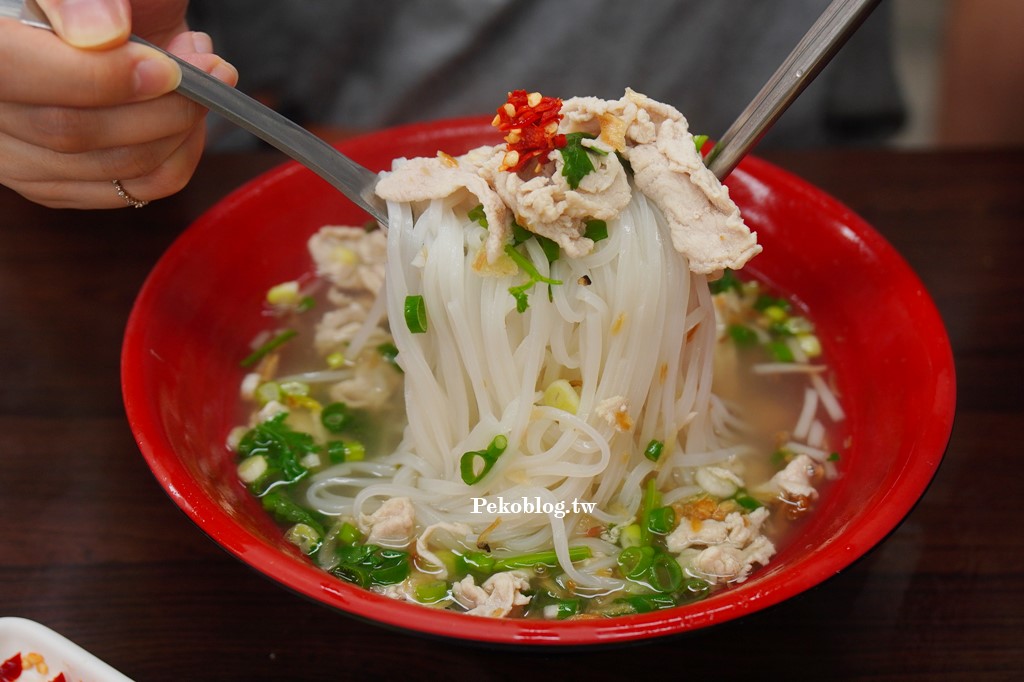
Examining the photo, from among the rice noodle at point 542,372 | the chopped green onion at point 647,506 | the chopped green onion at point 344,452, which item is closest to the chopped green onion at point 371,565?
the rice noodle at point 542,372

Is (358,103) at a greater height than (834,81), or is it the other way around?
(834,81)

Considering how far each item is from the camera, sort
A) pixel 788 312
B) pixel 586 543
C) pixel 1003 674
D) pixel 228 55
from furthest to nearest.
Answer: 1. pixel 228 55
2. pixel 788 312
3. pixel 586 543
4. pixel 1003 674

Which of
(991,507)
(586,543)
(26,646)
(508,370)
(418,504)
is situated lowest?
(26,646)

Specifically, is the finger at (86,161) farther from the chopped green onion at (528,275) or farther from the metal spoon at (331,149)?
the chopped green onion at (528,275)

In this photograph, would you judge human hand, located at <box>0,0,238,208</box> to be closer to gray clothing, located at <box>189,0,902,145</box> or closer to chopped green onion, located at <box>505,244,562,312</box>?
chopped green onion, located at <box>505,244,562,312</box>

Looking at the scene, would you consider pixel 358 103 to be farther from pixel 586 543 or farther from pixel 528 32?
pixel 586 543

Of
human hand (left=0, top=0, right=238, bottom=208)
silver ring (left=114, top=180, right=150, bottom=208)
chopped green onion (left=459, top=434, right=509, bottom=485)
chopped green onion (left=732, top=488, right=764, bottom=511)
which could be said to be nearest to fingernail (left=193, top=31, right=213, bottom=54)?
human hand (left=0, top=0, right=238, bottom=208)

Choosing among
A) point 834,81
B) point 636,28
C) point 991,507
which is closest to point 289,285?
point 636,28
